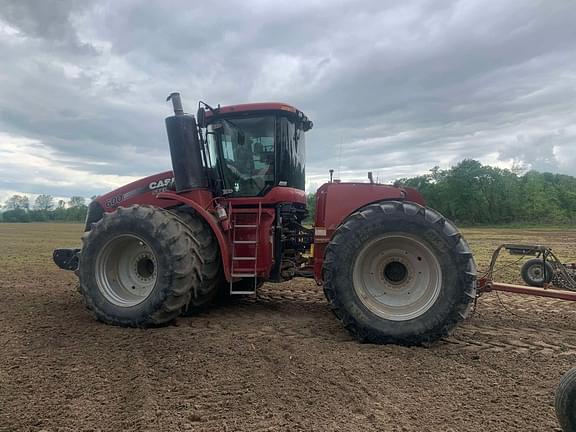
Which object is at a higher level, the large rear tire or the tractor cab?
the tractor cab

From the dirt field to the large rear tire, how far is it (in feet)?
0.89

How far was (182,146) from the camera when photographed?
21.1 feet

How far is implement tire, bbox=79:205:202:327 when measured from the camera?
5.62m

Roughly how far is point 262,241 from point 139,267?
1773 millimetres

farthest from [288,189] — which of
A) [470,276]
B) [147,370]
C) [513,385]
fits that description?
[513,385]

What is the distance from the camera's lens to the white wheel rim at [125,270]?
607 cm

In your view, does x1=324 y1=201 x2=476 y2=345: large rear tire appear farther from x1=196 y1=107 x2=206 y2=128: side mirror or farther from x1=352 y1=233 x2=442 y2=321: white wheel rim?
x1=196 y1=107 x2=206 y2=128: side mirror

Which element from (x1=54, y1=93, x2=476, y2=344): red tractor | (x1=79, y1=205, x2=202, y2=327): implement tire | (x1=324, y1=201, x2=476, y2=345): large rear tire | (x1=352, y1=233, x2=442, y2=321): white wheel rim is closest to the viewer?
(x1=324, y1=201, x2=476, y2=345): large rear tire

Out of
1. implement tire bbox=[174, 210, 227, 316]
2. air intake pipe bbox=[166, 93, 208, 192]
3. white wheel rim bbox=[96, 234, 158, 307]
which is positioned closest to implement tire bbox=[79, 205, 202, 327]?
white wheel rim bbox=[96, 234, 158, 307]

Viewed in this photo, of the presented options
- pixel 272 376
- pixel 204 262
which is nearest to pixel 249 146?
pixel 204 262

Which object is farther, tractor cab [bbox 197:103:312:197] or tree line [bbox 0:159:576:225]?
tree line [bbox 0:159:576:225]

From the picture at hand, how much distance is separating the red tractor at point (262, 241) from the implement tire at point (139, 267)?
0.05 feet

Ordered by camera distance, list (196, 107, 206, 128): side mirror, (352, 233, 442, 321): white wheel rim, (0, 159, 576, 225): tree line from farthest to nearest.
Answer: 1. (0, 159, 576, 225): tree line
2. (196, 107, 206, 128): side mirror
3. (352, 233, 442, 321): white wheel rim

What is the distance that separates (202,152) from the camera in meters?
6.61
